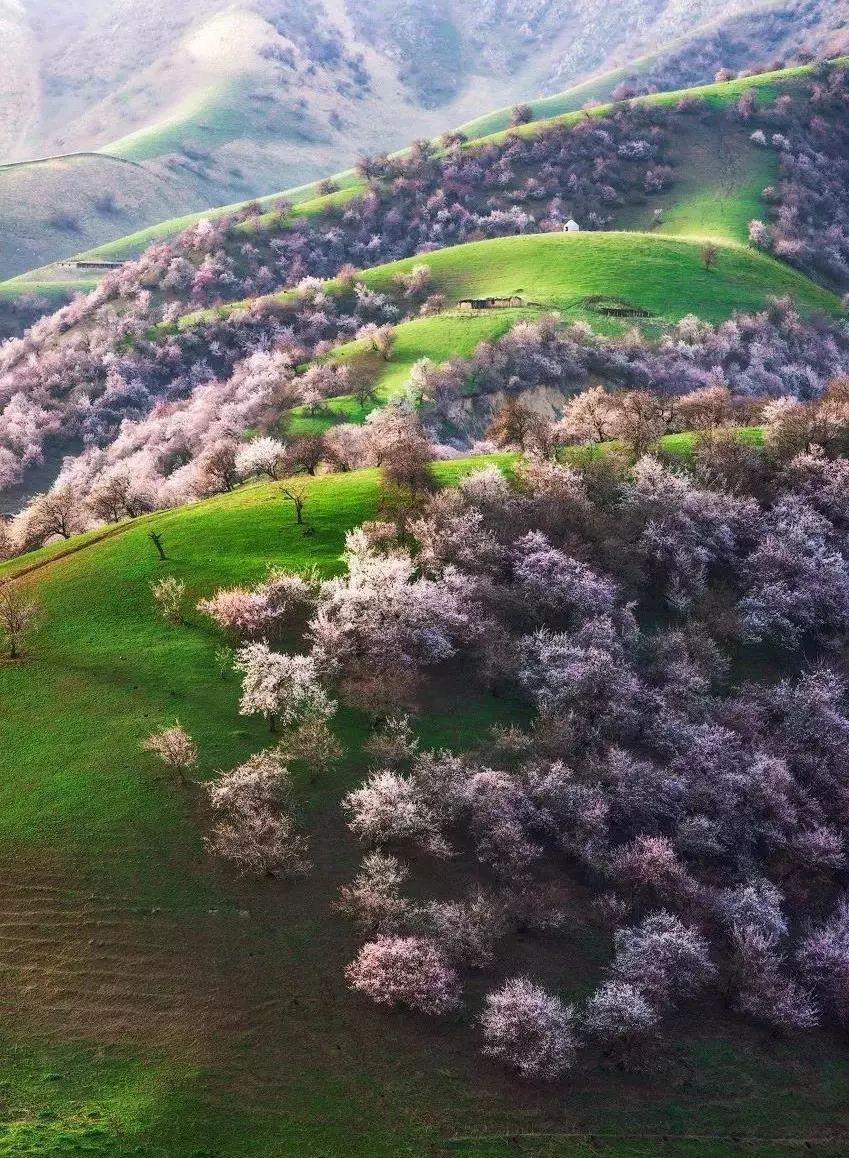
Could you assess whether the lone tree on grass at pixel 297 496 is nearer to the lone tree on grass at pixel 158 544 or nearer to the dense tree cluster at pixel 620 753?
the dense tree cluster at pixel 620 753

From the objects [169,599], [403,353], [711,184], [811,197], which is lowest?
[169,599]

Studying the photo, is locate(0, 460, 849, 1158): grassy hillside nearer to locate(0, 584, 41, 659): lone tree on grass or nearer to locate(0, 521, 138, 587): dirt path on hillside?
locate(0, 584, 41, 659): lone tree on grass

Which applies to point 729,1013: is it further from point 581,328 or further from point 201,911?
point 581,328

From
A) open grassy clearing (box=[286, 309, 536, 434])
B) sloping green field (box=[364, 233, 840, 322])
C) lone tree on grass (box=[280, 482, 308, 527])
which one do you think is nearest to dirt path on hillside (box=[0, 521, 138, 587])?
lone tree on grass (box=[280, 482, 308, 527])

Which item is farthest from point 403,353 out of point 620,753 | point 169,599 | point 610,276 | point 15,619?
point 620,753

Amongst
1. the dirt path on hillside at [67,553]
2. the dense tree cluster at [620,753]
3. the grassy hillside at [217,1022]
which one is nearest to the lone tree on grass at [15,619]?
the grassy hillside at [217,1022]

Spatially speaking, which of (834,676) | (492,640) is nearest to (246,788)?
(492,640)

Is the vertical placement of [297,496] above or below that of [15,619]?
above

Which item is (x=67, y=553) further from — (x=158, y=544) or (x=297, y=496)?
(x=297, y=496)
